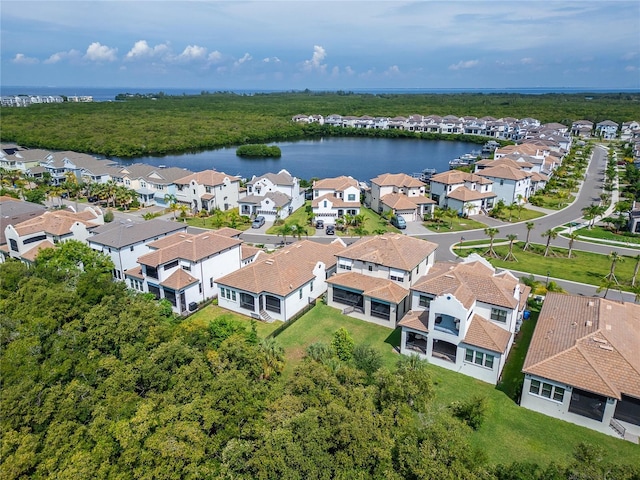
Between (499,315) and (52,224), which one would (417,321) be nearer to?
(499,315)

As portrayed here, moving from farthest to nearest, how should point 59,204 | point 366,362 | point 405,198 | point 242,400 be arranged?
point 59,204, point 405,198, point 366,362, point 242,400

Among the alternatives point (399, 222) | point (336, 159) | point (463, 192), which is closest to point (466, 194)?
point (463, 192)

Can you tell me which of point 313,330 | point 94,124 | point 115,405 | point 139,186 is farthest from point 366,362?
point 94,124

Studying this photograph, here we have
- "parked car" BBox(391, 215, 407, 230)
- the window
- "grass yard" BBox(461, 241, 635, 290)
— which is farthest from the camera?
"parked car" BBox(391, 215, 407, 230)

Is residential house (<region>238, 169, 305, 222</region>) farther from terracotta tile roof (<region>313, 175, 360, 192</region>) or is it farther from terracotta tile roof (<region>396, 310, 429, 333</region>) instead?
terracotta tile roof (<region>396, 310, 429, 333</region>)

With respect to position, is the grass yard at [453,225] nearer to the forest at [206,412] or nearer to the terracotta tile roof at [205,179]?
the terracotta tile roof at [205,179]

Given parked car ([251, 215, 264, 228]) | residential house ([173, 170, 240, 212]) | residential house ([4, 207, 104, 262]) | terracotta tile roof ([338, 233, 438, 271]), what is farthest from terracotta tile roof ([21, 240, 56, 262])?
terracotta tile roof ([338, 233, 438, 271])

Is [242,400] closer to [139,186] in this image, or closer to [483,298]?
[483,298]
